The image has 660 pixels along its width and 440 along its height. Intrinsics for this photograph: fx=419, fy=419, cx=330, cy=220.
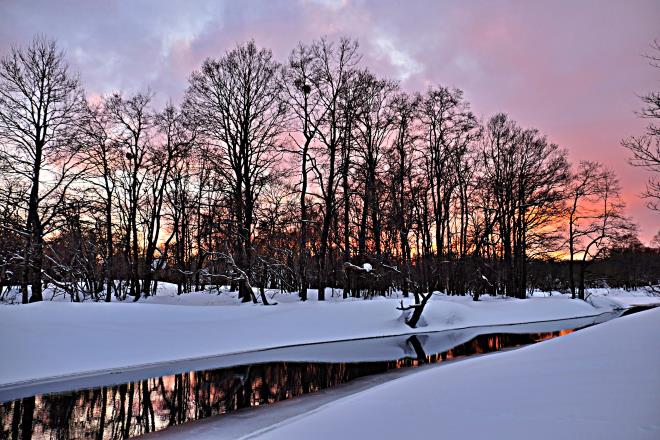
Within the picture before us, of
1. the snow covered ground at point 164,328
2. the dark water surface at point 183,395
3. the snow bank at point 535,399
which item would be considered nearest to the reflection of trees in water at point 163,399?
the dark water surface at point 183,395

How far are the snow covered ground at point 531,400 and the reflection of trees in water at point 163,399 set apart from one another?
49.4 inches

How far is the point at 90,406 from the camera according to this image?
29.9 feet

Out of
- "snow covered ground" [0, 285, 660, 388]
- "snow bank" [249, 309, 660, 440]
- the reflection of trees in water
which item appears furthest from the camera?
"snow covered ground" [0, 285, 660, 388]

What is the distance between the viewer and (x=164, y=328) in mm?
15953

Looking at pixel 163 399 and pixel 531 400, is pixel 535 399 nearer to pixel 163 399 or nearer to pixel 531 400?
pixel 531 400

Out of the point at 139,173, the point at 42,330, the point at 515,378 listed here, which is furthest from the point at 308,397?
the point at 139,173

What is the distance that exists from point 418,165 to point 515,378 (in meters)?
26.7

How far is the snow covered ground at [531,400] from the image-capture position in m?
3.79

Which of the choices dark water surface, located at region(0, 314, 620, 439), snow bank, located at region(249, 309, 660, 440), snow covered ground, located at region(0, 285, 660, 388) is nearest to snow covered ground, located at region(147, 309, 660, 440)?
snow bank, located at region(249, 309, 660, 440)

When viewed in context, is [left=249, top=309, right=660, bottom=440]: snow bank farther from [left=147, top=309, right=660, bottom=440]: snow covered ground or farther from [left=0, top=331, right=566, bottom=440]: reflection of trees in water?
[left=0, top=331, right=566, bottom=440]: reflection of trees in water

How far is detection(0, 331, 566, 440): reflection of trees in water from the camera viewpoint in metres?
7.89

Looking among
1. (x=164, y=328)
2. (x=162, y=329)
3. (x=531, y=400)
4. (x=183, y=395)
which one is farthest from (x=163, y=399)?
(x=531, y=400)

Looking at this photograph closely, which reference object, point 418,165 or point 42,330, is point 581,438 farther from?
point 418,165

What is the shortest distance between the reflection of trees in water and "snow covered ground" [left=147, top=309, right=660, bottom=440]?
49.4 inches
